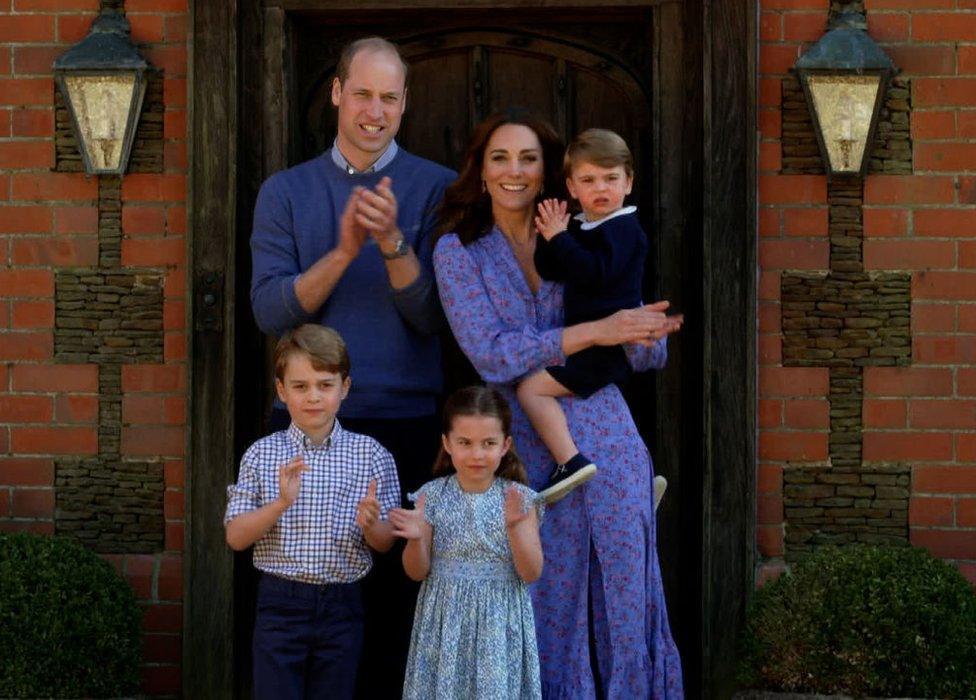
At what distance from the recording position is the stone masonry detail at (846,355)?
489 centimetres

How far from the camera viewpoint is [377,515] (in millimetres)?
3848

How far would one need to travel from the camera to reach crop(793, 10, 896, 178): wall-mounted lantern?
4754 mm

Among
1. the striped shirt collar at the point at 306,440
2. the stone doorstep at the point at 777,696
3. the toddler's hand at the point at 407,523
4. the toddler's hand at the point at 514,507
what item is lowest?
the stone doorstep at the point at 777,696

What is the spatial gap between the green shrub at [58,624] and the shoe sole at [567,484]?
1.46 metres

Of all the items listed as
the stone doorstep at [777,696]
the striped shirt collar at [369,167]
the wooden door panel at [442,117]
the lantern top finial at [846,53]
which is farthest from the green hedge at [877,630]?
the wooden door panel at [442,117]

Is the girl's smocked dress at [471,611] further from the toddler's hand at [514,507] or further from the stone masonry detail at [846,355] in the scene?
the stone masonry detail at [846,355]

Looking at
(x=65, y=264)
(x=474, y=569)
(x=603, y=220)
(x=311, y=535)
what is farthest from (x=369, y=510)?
(x=65, y=264)

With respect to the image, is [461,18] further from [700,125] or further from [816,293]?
[816,293]

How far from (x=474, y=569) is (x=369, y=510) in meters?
0.33

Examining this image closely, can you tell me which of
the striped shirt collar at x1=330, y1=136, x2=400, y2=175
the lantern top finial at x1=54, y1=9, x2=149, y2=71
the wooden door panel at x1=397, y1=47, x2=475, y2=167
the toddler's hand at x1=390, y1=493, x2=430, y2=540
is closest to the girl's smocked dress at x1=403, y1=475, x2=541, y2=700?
the toddler's hand at x1=390, y1=493, x2=430, y2=540

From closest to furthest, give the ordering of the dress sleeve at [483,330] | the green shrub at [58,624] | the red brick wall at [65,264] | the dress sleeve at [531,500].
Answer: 1. the dress sleeve at [531,500]
2. the dress sleeve at [483,330]
3. the green shrub at [58,624]
4. the red brick wall at [65,264]

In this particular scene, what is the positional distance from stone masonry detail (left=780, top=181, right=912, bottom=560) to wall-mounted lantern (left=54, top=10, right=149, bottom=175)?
84.3 inches

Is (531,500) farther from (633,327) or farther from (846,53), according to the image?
(846,53)

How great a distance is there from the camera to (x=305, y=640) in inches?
155
